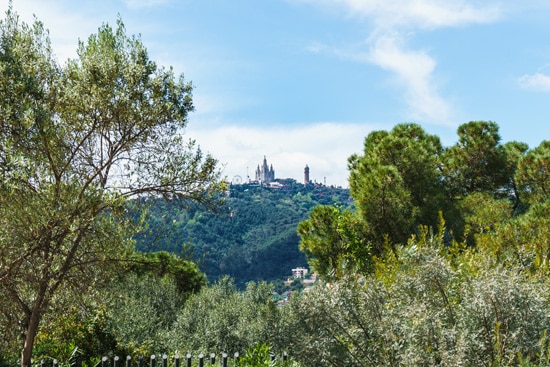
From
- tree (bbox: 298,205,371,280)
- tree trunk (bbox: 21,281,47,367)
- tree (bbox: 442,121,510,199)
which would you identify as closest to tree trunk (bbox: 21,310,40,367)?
tree trunk (bbox: 21,281,47,367)

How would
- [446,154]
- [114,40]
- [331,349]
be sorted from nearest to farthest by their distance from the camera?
1. [331,349]
2. [114,40]
3. [446,154]

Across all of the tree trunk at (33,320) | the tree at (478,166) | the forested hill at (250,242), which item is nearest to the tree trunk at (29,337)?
the tree trunk at (33,320)

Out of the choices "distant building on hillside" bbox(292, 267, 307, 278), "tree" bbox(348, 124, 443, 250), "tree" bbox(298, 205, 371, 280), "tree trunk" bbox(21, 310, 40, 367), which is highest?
"tree" bbox(348, 124, 443, 250)

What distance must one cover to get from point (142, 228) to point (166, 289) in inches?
374

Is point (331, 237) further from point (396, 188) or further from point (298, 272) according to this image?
point (298, 272)

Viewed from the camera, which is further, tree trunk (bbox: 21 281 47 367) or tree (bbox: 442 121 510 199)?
tree (bbox: 442 121 510 199)

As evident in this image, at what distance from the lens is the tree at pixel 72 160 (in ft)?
25.3

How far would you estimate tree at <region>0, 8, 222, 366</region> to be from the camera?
7.71 metres

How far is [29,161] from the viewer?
738cm

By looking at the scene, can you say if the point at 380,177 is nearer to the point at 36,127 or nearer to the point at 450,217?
the point at 450,217

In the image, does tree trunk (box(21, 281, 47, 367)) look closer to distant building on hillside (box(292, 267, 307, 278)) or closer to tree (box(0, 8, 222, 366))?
tree (box(0, 8, 222, 366))

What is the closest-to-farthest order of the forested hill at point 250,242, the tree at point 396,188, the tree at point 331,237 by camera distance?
the tree at point 396,188, the tree at point 331,237, the forested hill at point 250,242

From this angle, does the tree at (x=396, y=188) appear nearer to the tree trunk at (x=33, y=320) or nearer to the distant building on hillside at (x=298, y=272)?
the tree trunk at (x=33, y=320)

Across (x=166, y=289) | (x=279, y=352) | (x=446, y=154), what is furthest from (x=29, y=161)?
(x=446, y=154)
